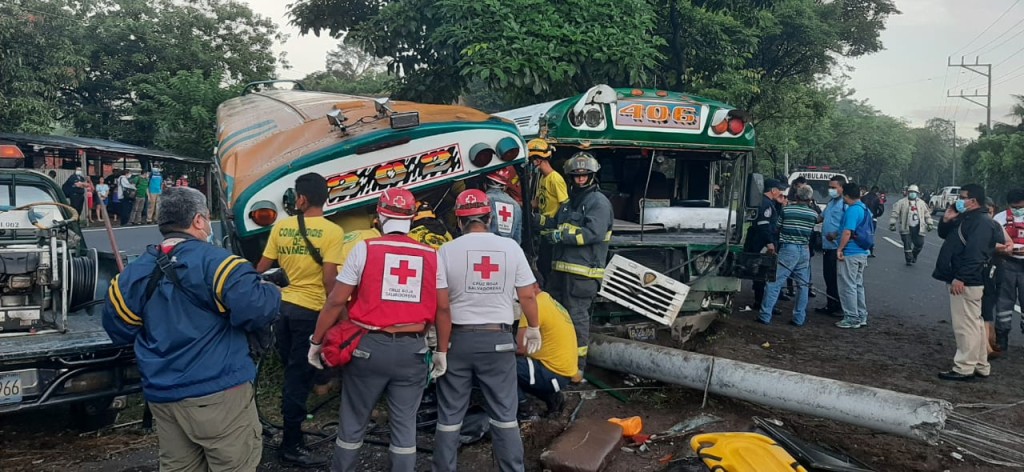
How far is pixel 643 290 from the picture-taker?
21.9 feet

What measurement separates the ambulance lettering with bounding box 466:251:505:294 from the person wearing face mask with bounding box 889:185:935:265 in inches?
514

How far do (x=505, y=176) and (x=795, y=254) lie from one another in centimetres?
460

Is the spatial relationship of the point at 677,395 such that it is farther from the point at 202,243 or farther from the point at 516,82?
the point at 516,82

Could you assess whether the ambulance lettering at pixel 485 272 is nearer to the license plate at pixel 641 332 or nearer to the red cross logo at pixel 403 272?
the red cross logo at pixel 403 272

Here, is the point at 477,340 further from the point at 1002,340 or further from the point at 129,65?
the point at 129,65

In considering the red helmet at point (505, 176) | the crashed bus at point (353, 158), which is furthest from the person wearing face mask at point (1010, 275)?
the crashed bus at point (353, 158)

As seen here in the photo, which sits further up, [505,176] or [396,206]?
[505,176]

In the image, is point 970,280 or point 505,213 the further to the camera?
point 970,280

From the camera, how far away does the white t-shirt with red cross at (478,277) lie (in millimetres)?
3961

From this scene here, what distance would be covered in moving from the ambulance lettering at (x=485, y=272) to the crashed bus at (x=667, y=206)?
9.14 feet

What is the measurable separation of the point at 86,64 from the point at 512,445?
25.6m

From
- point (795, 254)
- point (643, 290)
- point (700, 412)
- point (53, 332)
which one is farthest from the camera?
point (795, 254)

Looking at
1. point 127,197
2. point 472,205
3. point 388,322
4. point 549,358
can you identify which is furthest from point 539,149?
point 127,197

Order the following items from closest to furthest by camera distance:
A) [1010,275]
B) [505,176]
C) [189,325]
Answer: [189,325]
[505,176]
[1010,275]
